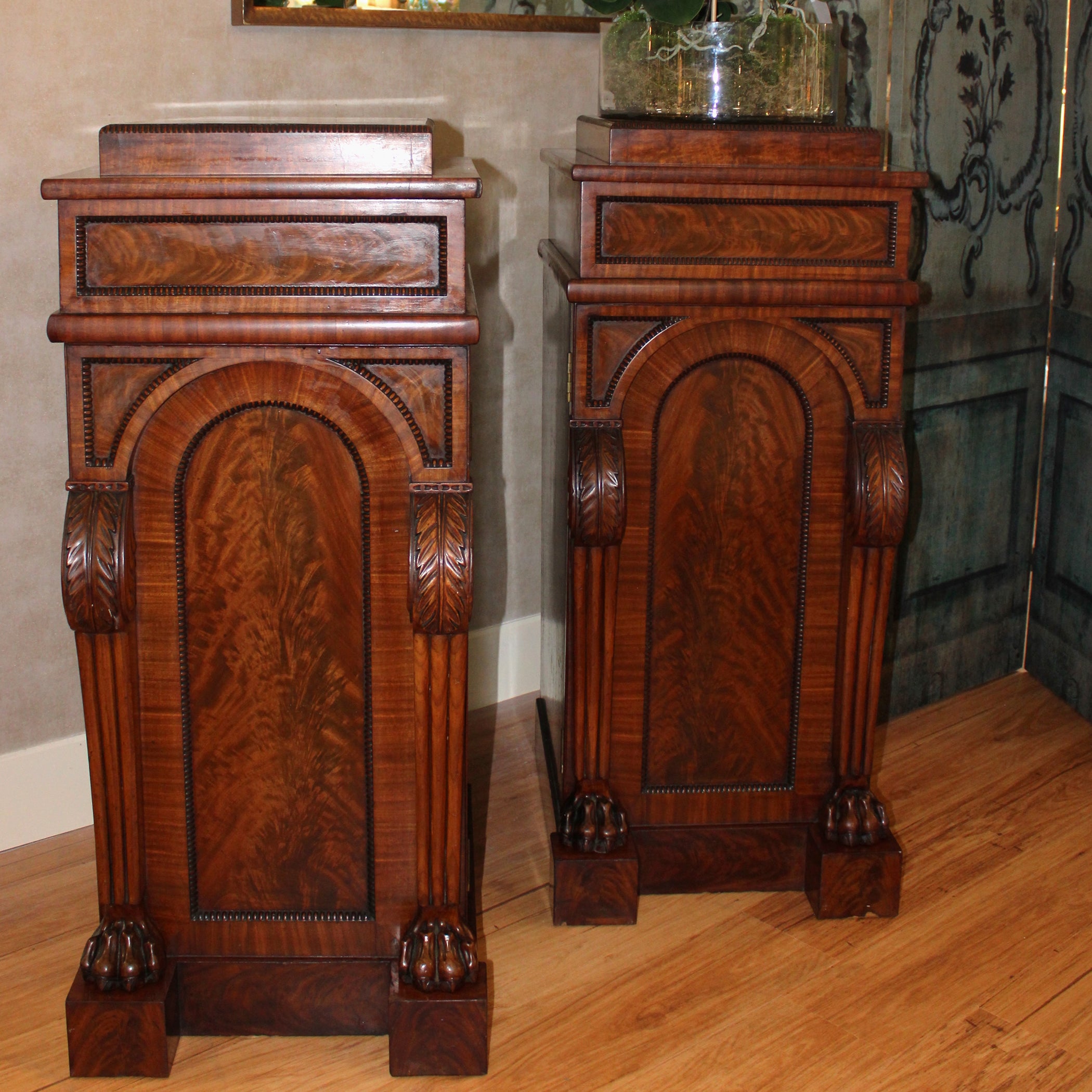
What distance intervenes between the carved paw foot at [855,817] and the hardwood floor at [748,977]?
0.13 m

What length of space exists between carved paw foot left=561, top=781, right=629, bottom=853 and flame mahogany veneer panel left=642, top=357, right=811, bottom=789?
82 mm

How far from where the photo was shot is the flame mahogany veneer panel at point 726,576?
197cm

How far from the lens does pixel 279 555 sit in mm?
1638

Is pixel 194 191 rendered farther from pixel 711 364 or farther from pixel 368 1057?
pixel 368 1057

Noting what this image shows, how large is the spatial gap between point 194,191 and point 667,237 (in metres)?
0.67

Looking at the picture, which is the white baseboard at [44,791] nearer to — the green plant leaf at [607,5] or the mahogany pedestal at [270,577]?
the mahogany pedestal at [270,577]

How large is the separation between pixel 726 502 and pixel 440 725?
0.60 meters

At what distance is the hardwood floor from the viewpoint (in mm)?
1731

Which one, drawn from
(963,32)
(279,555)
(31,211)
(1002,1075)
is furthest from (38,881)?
(963,32)

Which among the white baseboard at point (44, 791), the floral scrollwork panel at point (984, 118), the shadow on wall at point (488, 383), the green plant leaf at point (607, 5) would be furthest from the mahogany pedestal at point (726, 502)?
the white baseboard at point (44, 791)

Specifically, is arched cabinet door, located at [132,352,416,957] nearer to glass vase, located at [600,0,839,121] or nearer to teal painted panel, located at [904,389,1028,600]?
glass vase, located at [600,0,839,121]

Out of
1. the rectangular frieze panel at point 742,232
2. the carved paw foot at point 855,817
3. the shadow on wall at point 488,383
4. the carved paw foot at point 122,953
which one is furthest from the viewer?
the shadow on wall at point 488,383

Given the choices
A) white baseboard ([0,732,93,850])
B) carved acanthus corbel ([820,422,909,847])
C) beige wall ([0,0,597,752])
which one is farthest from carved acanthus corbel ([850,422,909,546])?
white baseboard ([0,732,93,850])

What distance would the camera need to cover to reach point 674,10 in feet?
6.29
